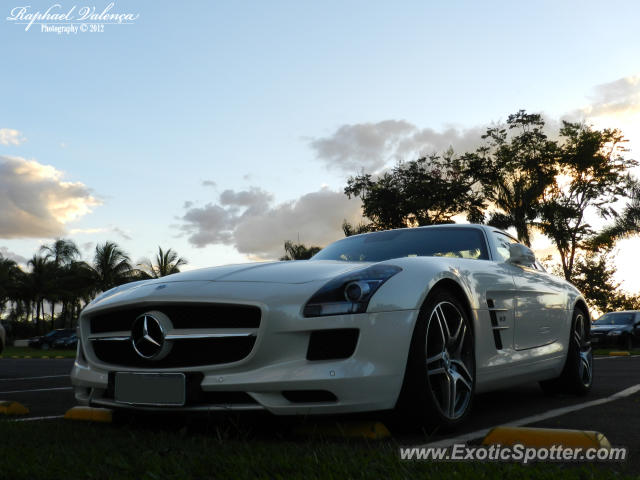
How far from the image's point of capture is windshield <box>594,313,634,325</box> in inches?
878

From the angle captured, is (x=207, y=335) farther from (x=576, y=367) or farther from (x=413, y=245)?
(x=576, y=367)

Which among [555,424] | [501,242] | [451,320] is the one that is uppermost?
[501,242]

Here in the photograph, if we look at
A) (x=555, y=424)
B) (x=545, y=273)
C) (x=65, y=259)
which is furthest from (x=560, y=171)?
(x=65, y=259)

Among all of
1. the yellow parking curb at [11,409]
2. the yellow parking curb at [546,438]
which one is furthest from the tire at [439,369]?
the yellow parking curb at [11,409]

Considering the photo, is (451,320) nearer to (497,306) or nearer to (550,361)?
(497,306)

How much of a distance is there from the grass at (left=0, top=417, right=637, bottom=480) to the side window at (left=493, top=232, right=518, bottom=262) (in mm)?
2334

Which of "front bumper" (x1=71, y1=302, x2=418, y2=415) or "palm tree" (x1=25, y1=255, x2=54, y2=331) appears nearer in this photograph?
"front bumper" (x1=71, y1=302, x2=418, y2=415)

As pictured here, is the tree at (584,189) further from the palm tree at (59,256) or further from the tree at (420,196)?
the palm tree at (59,256)

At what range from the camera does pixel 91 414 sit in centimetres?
429

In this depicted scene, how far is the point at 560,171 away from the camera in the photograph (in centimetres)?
3089

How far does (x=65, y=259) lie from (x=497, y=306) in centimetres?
5609

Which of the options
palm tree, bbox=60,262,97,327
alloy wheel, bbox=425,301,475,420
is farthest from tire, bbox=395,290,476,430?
palm tree, bbox=60,262,97,327

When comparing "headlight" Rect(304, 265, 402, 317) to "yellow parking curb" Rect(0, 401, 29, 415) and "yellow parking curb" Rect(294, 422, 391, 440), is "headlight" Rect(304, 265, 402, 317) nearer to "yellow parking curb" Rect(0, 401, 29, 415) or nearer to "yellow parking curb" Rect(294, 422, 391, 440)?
"yellow parking curb" Rect(294, 422, 391, 440)

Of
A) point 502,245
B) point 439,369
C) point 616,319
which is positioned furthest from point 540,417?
point 616,319
